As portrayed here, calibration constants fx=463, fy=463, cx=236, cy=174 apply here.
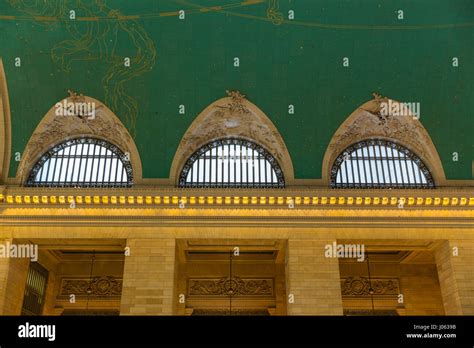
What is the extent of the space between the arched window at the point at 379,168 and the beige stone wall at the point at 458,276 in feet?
7.03

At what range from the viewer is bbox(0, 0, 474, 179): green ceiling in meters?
13.6

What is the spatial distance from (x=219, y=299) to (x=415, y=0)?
1146 cm

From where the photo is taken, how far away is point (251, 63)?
1416 centimetres

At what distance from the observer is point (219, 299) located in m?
16.3

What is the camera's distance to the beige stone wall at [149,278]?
41.4ft

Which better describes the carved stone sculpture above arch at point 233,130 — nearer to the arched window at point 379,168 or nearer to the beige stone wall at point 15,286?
the arched window at point 379,168

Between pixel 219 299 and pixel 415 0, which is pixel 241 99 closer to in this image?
pixel 415 0

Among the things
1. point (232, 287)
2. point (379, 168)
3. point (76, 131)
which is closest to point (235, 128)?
point (379, 168)

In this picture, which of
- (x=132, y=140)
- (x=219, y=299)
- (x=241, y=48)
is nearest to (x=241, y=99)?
(x=241, y=48)

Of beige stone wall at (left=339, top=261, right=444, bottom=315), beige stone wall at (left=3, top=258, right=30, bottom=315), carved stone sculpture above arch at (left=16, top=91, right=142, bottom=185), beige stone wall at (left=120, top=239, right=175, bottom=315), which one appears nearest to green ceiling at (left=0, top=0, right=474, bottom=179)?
carved stone sculpture above arch at (left=16, top=91, right=142, bottom=185)

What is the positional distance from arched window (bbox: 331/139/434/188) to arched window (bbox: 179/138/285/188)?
A: 2.04 metres

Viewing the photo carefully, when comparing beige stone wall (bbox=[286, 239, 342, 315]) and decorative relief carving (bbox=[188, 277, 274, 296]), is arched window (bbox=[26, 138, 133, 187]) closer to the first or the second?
decorative relief carving (bbox=[188, 277, 274, 296])

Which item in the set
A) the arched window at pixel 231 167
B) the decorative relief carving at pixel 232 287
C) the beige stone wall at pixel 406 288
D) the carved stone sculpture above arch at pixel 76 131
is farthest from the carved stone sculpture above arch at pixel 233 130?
the beige stone wall at pixel 406 288

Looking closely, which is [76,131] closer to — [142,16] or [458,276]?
[142,16]
